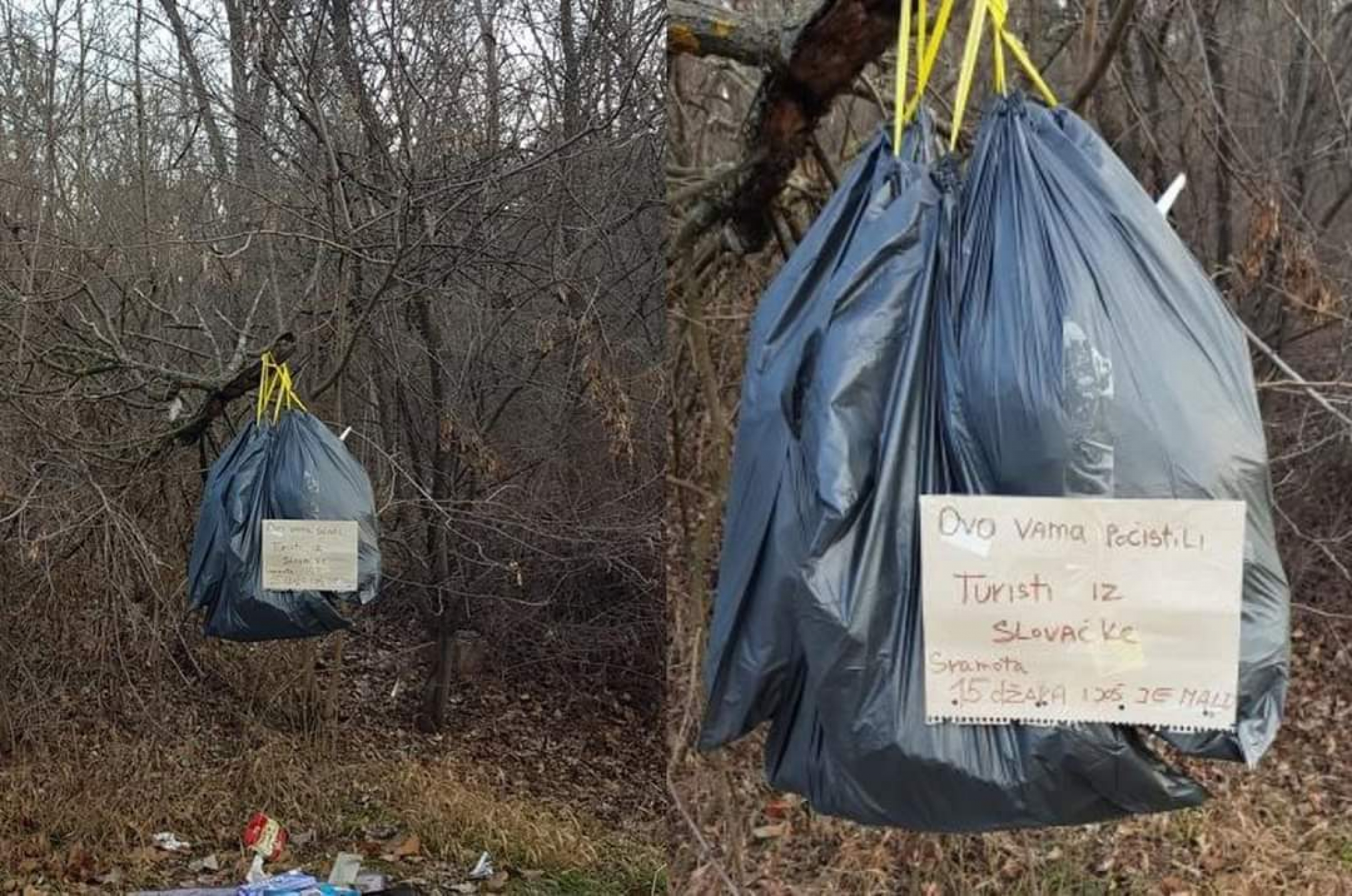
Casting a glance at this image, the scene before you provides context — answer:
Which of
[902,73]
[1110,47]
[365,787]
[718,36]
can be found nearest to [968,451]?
[902,73]

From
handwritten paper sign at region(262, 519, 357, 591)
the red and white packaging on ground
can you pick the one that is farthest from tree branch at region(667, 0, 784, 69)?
the red and white packaging on ground

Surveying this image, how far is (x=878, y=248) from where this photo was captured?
0.88 meters

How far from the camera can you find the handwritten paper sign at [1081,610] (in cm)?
78

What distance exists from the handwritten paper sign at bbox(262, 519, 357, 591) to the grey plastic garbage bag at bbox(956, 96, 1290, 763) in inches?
44.8

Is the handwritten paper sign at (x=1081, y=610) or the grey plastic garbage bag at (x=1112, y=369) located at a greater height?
the grey plastic garbage bag at (x=1112, y=369)

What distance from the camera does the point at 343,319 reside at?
1.92 metres

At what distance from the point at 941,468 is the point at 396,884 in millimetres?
1517

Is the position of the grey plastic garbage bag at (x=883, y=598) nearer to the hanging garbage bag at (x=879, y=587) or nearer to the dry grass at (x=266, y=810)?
the hanging garbage bag at (x=879, y=587)

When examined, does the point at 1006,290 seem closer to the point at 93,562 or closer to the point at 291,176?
the point at 291,176

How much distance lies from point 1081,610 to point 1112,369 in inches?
7.0

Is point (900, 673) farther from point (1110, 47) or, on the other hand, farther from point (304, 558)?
point (1110, 47)

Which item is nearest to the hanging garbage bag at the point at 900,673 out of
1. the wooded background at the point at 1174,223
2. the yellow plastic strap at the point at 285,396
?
the wooded background at the point at 1174,223

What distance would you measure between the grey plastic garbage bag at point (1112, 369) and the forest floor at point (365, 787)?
132 centimetres

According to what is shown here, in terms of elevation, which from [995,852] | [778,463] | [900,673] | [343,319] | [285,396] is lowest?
[995,852]
